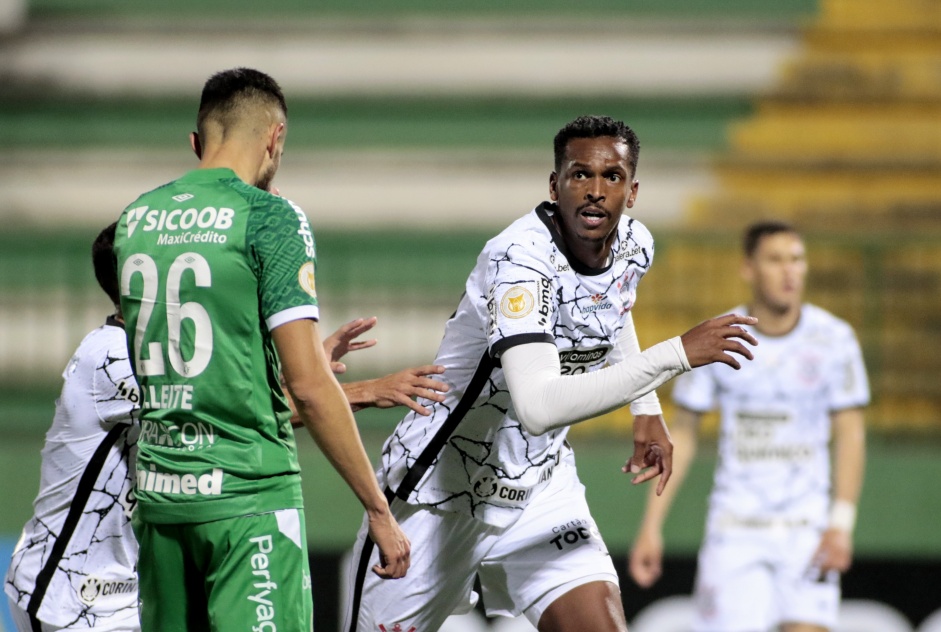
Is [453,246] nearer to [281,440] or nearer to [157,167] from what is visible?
[157,167]

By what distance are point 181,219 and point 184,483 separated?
0.68 meters

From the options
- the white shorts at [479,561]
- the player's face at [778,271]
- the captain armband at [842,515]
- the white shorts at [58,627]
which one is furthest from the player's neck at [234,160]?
the captain armband at [842,515]

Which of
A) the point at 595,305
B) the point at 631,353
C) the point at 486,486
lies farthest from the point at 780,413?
the point at 595,305

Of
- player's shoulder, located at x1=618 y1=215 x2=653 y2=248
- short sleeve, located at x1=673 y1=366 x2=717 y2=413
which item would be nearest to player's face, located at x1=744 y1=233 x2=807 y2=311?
short sleeve, located at x1=673 y1=366 x2=717 y2=413

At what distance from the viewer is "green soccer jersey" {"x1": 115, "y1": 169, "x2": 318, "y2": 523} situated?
3.45m

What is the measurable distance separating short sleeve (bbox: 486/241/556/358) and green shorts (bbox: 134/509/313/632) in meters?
0.77

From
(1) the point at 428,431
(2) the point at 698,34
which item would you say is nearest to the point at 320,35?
(2) the point at 698,34

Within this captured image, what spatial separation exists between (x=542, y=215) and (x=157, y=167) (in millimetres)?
8776

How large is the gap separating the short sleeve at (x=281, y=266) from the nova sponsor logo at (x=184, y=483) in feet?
1.39

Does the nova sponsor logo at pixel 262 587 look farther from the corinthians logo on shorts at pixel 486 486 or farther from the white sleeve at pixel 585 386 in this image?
the corinthians logo on shorts at pixel 486 486

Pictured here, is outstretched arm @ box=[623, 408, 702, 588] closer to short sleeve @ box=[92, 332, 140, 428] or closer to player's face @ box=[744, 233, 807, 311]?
player's face @ box=[744, 233, 807, 311]

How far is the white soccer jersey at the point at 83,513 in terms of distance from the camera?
4.19 m

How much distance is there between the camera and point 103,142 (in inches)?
500

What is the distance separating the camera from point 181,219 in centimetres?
351
